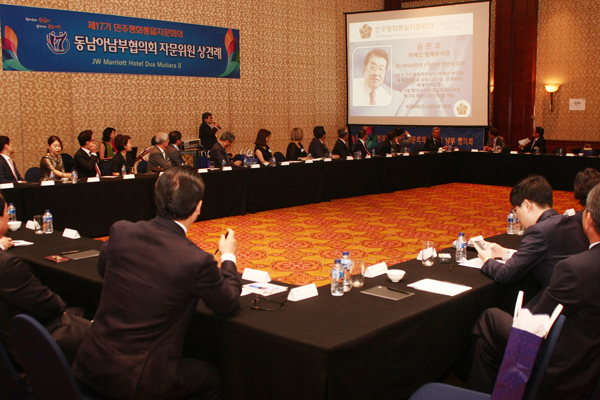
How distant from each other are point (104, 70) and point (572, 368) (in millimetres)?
8906

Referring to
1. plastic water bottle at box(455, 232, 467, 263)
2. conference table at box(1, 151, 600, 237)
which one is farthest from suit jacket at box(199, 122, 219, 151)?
plastic water bottle at box(455, 232, 467, 263)

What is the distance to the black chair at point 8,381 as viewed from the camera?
2060mm

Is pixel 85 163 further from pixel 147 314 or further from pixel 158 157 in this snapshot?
pixel 147 314

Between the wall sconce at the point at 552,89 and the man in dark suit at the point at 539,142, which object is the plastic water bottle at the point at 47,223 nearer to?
the man in dark suit at the point at 539,142

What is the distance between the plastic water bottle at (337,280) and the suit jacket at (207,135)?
825 centimetres

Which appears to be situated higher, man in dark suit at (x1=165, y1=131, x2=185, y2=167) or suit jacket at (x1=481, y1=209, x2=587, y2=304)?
man in dark suit at (x1=165, y1=131, x2=185, y2=167)

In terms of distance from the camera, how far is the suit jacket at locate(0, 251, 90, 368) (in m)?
2.23

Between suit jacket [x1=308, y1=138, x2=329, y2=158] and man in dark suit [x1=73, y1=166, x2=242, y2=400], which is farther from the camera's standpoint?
suit jacket [x1=308, y1=138, x2=329, y2=158]

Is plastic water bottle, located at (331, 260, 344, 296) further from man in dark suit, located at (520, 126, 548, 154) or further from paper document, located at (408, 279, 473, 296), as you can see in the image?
man in dark suit, located at (520, 126, 548, 154)

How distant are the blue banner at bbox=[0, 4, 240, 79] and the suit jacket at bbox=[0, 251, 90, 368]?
7059 mm

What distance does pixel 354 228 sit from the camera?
7023 millimetres

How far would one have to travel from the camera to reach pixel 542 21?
12820 mm

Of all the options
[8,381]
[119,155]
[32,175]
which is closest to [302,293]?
[8,381]

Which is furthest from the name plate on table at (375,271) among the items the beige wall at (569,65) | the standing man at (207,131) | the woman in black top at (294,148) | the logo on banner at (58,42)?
the beige wall at (569,65)
